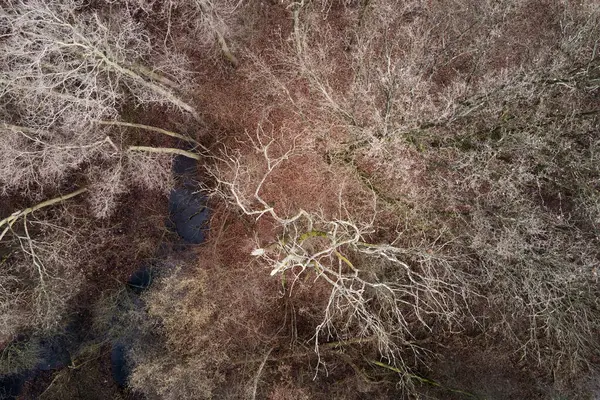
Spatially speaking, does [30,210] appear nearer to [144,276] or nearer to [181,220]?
[144,276]

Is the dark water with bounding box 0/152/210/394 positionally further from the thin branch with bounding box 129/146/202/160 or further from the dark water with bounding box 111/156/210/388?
the thin branch with bounding box 129/146/202/160

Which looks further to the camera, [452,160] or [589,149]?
[452,160]

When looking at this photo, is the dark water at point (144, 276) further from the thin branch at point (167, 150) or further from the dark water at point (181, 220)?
the thin branch at point (167, 150)

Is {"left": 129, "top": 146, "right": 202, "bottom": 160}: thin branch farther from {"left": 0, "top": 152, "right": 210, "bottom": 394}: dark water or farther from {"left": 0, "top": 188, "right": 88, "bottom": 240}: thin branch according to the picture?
{"left": 0, "top": 188, "right": 88, "bottom": 240}: thin branch

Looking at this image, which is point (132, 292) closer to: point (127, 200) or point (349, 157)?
point (127, 200)

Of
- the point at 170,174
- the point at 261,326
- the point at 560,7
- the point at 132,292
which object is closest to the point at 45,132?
the point at 170,174

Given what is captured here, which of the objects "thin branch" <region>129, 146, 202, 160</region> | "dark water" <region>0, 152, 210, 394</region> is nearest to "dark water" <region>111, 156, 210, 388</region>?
"dark water" <region>0, 152, 210, 394</region>

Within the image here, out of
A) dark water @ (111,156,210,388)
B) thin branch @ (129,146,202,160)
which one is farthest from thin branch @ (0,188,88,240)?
dark water @ (111,156,210,388)

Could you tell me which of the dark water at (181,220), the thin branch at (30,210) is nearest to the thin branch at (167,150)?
the dark water at (181,220)

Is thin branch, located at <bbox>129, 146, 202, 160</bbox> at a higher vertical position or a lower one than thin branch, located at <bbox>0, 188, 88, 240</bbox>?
higher

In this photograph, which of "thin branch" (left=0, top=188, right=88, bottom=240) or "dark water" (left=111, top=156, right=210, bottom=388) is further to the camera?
"dark water" (left=111, top=156, right=210, bottom=388)
